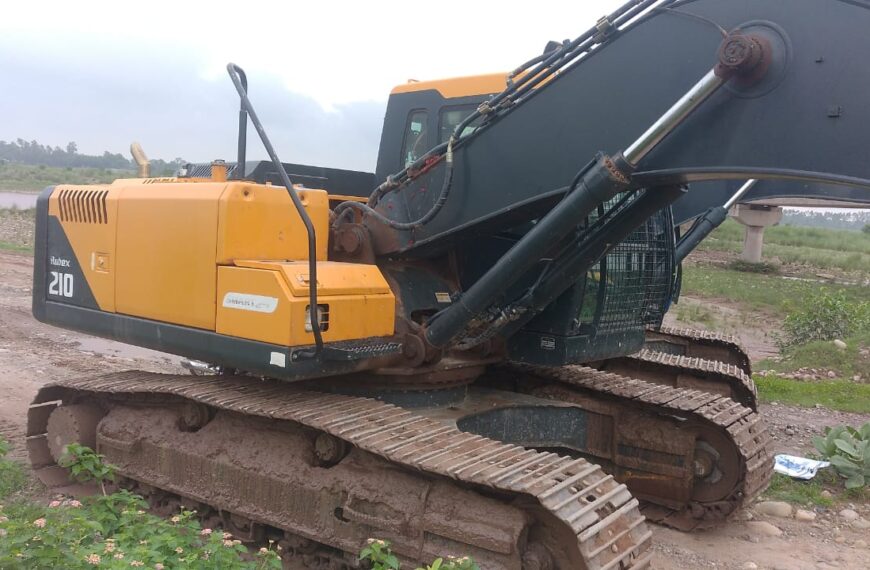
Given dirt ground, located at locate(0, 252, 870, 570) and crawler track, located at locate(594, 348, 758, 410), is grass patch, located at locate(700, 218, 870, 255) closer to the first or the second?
dirt ground, located at locate(0, 252, 870, 570)

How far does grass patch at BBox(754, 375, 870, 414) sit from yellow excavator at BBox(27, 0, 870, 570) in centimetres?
363

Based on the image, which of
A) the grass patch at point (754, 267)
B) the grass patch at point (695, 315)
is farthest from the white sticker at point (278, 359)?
the grass patch at point (754, 267)

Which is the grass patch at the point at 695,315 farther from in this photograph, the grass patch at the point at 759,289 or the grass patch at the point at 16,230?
the grass patch at the point at 16,230

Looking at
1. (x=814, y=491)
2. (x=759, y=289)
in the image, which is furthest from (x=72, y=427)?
(x=759, y=289)

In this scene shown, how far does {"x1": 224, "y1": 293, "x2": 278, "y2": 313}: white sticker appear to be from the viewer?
14.5 ft

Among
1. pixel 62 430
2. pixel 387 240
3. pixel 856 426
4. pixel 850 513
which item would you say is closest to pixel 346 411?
pixel 387 240

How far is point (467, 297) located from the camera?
470 cm

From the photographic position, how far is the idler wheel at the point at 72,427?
5.83 meters

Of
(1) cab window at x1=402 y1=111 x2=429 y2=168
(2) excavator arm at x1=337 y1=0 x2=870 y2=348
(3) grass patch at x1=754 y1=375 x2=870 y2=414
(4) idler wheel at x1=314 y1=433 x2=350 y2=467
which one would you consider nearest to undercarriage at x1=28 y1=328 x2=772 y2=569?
(4) idler wheel at x1=314 y1=433 x2=350 y2=467

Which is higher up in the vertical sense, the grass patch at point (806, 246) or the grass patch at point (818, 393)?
the grass patch at point (806, 246)

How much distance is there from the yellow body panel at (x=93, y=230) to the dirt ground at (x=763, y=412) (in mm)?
1861

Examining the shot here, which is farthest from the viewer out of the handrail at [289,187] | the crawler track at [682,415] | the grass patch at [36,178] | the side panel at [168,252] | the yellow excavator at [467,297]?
the grass patch at [36,178]

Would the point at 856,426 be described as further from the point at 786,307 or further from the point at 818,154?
the point at 786,307

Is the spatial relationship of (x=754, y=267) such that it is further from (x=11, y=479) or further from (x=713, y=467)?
(x=11, y=479)
